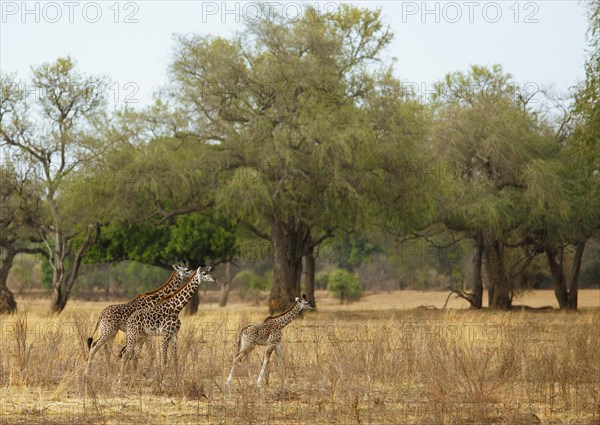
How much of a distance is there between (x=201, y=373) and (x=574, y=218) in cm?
2910

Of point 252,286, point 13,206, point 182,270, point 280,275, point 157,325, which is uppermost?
point 13,206

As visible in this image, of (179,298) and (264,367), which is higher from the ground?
(179,298)

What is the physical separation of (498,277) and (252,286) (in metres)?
26.2

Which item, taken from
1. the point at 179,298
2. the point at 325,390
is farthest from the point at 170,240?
the point at 325,390

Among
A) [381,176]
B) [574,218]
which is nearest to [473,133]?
[574,218]

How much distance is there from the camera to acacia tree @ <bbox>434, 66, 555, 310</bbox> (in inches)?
1512

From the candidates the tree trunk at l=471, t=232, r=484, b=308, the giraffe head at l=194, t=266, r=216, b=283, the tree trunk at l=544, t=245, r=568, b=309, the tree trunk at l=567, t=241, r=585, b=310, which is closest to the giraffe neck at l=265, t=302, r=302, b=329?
the giraffe head at l=194, t=266, r=216, b=283

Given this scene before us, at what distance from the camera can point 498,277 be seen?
4303 cm

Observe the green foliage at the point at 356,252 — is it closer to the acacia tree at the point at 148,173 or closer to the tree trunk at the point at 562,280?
the tree trunk at the point at 562,280

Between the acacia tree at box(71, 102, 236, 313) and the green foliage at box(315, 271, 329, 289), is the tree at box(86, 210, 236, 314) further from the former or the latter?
the green foliage at box(315, 271, 329, 289)

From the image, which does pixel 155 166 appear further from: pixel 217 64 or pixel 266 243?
Result: pixel 266 243

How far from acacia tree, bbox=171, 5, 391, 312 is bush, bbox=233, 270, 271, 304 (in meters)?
29.8

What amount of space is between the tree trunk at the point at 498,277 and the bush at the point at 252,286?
22.9 meters

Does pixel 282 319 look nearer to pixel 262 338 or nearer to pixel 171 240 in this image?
pixel 262 338
